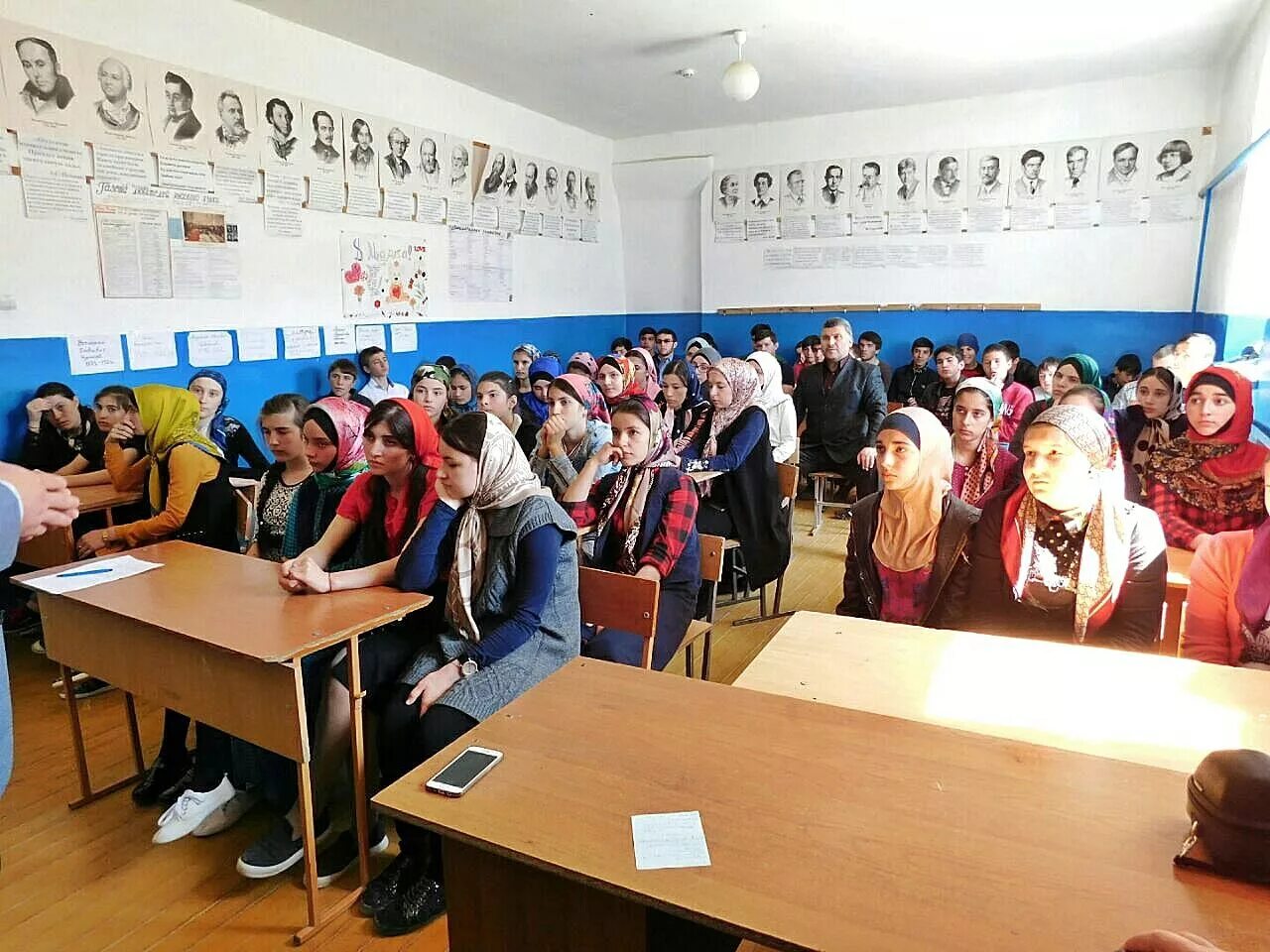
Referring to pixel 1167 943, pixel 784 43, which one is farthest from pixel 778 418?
pixel 1167 943

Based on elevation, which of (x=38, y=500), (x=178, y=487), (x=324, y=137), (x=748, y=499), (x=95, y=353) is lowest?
(x=748, y=499)

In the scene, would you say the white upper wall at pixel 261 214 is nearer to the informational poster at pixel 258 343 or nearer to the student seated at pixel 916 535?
the informational poster at pixel 258 343

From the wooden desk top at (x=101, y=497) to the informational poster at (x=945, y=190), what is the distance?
6.90m

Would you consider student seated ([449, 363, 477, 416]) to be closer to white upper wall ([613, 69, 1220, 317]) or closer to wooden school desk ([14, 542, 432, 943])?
wooden school desk ([14, 542, 432, 943])

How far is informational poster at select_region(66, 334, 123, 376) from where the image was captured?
4229mm

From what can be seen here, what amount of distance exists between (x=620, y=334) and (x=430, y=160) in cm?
332

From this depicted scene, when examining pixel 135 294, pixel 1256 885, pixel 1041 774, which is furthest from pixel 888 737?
pixel 135 294

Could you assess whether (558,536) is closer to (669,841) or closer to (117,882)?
(669,841)

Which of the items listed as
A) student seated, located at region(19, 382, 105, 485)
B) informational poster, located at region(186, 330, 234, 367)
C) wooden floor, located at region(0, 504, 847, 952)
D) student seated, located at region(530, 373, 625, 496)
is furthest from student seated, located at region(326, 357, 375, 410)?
wooden floor, located at region(0, 504, 847, 952)

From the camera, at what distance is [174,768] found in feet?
8.66

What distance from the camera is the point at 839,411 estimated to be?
20.8 feet

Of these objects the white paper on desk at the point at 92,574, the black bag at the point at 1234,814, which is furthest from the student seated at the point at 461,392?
the black bag at the point at 1234,814

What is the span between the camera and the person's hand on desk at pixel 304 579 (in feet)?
7.16

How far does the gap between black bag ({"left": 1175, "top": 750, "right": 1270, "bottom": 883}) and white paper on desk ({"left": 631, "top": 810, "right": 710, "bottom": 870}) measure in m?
0.61
